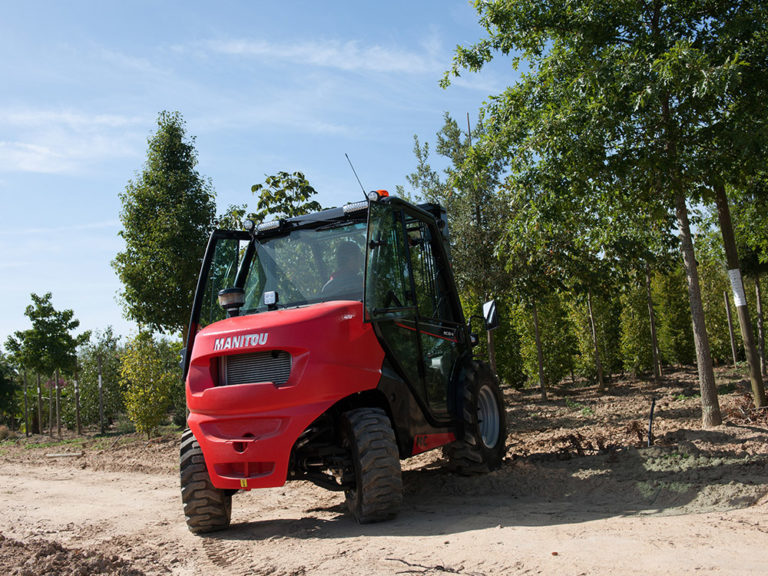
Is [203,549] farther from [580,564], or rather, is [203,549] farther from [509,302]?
[509,302]

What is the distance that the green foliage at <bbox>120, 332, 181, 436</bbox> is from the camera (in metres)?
18.8

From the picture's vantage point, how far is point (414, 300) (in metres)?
6.24

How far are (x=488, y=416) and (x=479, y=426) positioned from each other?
31cm

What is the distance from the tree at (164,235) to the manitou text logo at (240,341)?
10.8 meters

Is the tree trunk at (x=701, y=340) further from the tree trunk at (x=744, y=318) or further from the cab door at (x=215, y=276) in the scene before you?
the cab door at (x=215, y=276)

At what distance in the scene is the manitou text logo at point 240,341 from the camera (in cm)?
530

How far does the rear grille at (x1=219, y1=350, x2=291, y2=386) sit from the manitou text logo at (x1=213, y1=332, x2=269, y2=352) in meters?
0.15

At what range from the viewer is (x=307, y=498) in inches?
296

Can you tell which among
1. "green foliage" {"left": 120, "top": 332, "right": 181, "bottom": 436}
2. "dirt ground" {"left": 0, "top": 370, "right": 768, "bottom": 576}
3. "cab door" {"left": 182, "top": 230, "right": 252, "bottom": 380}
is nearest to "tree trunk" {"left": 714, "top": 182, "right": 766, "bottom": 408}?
"dirt ground" {"left": 0, "top": 370, "right": 768, "bottom": 576}

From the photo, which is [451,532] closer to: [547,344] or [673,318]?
[547,344]

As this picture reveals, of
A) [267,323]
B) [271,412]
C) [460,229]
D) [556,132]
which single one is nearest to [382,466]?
[271,412]

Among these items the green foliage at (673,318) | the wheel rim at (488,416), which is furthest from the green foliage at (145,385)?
the green foliage at (673,318)

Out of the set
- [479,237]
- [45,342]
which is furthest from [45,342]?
[479,237]

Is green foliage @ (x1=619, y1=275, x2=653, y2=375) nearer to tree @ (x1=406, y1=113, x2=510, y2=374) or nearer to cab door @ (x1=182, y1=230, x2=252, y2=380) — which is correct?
tree @ (x1=406, y1=113, x2=510, y2=374)
